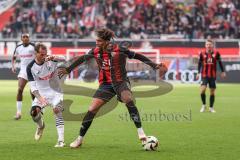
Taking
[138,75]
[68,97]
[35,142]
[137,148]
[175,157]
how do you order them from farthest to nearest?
[138,75], [68,97], [35,142], [137,148], [175,157]

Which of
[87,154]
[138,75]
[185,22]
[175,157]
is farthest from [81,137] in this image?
[185,22]

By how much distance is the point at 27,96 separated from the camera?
2786 centimetres

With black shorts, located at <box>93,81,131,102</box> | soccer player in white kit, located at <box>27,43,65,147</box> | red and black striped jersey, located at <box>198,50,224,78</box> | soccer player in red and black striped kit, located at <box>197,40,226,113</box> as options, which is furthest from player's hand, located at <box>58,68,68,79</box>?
red and black striped jersey, located at <box>198,50,224,78</box>

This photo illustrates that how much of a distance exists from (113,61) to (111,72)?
8.1 inches

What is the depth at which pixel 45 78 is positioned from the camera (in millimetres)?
13062

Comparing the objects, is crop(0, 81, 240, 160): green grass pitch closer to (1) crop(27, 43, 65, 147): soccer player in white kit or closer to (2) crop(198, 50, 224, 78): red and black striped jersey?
(1) crop(27, 43, 65, 147): soccer player in white kit

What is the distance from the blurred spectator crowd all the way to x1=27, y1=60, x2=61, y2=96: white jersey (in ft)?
96.5

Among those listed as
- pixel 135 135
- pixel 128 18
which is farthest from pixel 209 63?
pixel 128 18

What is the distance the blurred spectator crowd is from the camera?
43156mm

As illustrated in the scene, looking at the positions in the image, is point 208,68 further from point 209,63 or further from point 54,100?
point 54,100

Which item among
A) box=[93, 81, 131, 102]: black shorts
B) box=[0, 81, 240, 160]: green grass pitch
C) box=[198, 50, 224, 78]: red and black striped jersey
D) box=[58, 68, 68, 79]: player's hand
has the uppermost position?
box=[58, 68, 68, 79]: player's hand

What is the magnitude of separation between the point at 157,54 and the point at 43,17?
9.62 meters

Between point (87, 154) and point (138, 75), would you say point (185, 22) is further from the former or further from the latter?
point (87, 154)

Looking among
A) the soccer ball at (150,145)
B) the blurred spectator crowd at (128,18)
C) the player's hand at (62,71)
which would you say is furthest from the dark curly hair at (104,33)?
the blurred spectator crowd at (128,18)
